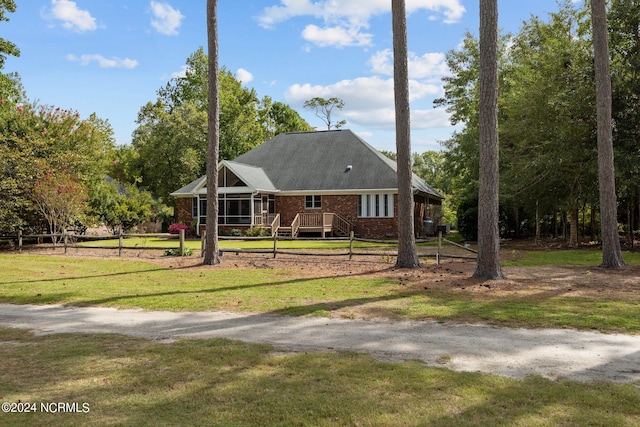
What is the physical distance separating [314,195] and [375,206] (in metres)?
4.20

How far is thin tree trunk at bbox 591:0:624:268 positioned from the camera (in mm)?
14344

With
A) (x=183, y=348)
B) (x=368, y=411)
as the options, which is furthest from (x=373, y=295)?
(x=368, y=411)

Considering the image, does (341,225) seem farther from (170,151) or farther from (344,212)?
(170,151)

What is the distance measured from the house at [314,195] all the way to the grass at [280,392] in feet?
76.7

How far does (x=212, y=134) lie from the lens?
1566cm

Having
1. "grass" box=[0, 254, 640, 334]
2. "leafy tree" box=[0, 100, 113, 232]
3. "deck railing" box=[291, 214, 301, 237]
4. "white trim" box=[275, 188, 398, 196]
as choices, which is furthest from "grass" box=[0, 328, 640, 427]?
"white trim" box=[275, 188, 398, 196]

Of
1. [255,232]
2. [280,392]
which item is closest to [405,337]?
[280,392]

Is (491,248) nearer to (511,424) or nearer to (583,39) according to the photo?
(511,424)

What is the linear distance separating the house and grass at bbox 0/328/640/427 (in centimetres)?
2337

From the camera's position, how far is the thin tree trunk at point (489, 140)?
11805 millimetres

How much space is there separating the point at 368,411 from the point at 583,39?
72.6 feet

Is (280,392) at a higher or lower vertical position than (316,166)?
lower

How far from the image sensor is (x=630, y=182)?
1827cm

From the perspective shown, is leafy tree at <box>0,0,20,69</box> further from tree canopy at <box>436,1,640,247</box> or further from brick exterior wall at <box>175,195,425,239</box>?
tree canopy at <box>436,1,640,247</box>
